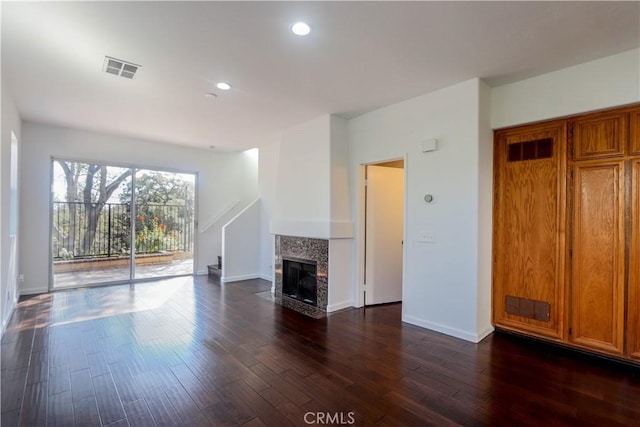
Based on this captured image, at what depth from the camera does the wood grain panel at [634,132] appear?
8.85ft

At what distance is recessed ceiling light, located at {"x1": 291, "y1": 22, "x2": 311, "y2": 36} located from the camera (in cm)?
231

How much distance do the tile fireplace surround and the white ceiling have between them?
6.36 ft

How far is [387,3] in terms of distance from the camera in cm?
208

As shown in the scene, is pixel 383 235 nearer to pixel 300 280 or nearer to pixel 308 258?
pixel 308 258

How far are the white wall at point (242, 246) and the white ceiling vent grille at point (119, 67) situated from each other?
3365 mm

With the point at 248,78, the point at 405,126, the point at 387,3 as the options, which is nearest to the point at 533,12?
the point at 387,3

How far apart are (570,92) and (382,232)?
2.66 m

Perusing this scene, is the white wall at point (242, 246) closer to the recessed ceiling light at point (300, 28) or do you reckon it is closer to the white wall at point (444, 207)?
the white wall at point (444, 207)

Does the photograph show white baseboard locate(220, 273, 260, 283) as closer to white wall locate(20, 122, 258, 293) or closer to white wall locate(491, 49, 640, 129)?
white wall locate(20, 122, 258, 293)

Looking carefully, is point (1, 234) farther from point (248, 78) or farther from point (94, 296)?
point (248, 78)

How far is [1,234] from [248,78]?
10.1 ft

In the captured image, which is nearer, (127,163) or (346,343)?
(346,343)

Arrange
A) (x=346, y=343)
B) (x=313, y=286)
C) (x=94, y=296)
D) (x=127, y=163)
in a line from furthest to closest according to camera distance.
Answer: (x=127, y=163) < (x=94, y=296) < (x=313, y=286) < (x=346, y=343)

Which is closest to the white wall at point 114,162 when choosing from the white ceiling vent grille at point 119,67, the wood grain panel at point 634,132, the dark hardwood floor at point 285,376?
the dark hardwood floor at point 285,376
